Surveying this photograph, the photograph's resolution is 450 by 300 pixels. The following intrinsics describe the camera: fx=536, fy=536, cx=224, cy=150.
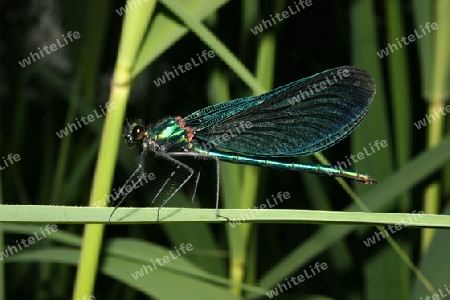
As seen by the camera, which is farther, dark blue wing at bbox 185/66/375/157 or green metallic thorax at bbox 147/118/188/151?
green metallic thorax at bbox 147/118/188/151

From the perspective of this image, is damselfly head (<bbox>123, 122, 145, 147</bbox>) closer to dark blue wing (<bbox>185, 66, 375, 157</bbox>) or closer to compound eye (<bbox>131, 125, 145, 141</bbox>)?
compound eye (<bbox>131, 125, 145, 141</bbox>)

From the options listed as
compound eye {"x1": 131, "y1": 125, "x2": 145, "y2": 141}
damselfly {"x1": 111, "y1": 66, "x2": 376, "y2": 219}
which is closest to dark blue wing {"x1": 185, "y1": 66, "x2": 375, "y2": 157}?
damselfly {"x1": 111, "y1": 66, "x2": 376, "y2": 219}

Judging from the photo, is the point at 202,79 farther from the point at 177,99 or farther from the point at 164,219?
the point at 164,219

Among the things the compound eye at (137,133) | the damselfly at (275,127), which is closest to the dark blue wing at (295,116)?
the damselfly at (275,127)

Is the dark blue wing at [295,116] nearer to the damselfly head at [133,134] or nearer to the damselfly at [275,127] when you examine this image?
the damselfly at [275,127]

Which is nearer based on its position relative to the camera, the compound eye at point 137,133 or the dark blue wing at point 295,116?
the dark blue wing at point 295,116

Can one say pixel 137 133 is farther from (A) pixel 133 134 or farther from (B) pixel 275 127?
(B) pixel 275 127

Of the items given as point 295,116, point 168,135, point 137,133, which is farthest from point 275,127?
point 137,133

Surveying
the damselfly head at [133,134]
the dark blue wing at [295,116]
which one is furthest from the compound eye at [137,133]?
the dark blue wing at [295,116]
